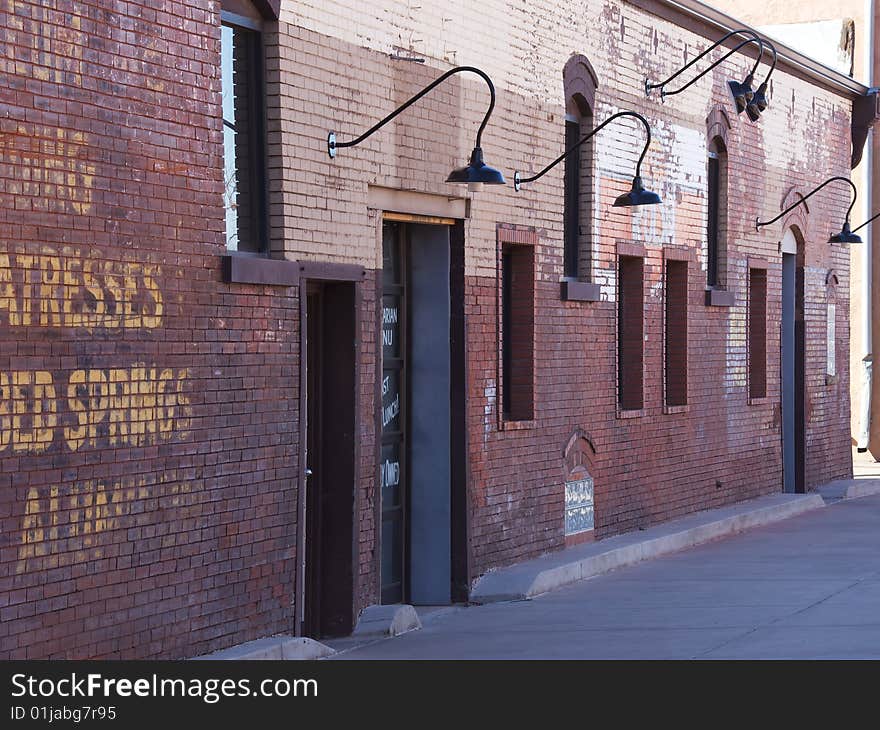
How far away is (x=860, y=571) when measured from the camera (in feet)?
47.9

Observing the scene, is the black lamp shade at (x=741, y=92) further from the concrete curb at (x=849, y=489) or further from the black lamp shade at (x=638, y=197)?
the concrete curb at (x=849, y=489)

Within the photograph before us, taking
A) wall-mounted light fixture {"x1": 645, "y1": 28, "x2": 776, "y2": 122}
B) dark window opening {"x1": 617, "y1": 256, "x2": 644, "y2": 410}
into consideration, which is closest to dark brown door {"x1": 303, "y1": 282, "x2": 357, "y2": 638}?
dark window opening {"x1": 617, "y1": 256, "x2": 644, "y2": 410}

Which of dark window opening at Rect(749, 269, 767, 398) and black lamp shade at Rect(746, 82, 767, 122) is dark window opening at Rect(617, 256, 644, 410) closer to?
black lamp shade at Rect(746, 82, 767, 122)

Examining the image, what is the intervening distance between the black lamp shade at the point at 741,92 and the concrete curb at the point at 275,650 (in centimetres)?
1086

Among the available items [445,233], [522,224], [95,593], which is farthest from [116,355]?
[522,224]

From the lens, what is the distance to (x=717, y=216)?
1939 centimetres

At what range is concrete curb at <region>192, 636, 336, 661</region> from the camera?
958cm

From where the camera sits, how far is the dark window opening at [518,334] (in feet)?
46.6

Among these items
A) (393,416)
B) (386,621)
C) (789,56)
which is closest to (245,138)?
(393,416)

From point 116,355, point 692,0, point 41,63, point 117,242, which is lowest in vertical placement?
point 116,355

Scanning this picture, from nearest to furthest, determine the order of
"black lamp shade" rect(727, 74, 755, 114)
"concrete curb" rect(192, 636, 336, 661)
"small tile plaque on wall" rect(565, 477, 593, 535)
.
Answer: "concrete curb" rect(192, 636, 336, 661) < "small tile plaque on wall" rect(565, 477, 593, 535) < "black lamp shade" rect(727, 74, 755, 114)

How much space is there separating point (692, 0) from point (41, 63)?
422 inches

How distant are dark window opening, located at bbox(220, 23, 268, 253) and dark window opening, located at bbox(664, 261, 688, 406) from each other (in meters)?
8.29
